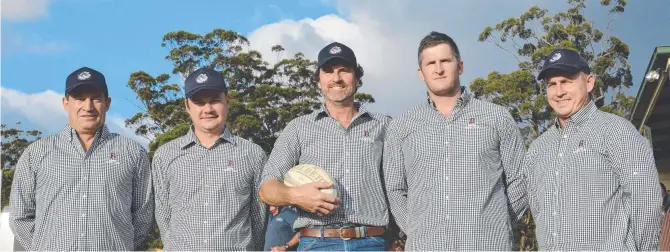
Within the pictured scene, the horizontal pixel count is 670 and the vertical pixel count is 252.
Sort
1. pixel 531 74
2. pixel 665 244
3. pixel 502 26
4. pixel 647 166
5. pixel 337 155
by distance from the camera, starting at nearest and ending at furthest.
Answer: pixel 647 166
pixel 337 155
pixel 665 244
pixel 531 74
pixel 502 26

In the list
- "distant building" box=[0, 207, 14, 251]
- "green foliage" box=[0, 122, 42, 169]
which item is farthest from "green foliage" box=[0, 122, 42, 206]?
"distant building" box=[0, 207, 14, 251]

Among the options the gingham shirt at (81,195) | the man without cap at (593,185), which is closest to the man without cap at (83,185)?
the gingham shirt at (81,195)

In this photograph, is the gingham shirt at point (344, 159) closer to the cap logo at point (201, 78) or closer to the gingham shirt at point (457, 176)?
the gingham shirt at point (457, 176)

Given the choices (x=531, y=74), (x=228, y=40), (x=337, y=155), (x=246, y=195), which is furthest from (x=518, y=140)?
(x=228, y=40)

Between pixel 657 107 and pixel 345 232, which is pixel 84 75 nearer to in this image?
pixel 345 232

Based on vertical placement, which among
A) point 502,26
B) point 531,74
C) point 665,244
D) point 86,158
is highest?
point 502,26

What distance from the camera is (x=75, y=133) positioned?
610 centimetres

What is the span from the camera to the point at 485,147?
5.39 metres

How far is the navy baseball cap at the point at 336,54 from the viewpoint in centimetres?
583

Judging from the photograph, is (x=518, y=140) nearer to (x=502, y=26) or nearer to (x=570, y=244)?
(x=570, y=244)

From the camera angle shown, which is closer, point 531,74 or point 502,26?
point 531,74

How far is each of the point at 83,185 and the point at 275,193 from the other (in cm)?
154

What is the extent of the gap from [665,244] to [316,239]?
34.4 ft

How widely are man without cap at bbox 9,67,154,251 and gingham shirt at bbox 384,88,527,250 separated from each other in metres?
2.07
